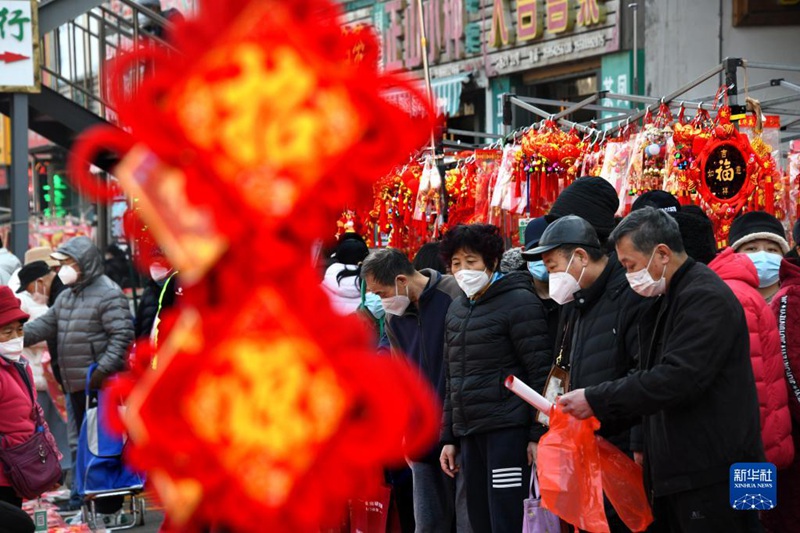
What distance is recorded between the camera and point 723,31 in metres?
17.1

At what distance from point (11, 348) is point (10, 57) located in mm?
7720

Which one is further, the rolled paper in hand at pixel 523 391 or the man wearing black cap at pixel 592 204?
the man wearing black cap at pixel 592 204

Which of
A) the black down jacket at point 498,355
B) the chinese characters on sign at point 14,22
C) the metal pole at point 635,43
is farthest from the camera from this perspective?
the metal pole at point 635,43

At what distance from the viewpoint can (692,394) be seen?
4879 mm

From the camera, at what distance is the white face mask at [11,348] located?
21.8ft

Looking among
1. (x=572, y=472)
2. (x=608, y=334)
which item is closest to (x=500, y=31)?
(x=608, y=334)

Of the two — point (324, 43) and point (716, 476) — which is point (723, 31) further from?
point (324, 43)

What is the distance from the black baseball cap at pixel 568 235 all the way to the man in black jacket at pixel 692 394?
2.31 ft

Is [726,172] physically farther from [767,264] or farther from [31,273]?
A: [31,273]

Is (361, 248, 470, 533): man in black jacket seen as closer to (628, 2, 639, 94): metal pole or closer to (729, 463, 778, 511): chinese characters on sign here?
(729, 463, 778, 511): chinese characters on sign

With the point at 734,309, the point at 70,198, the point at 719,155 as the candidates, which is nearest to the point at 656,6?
the point at 719,155

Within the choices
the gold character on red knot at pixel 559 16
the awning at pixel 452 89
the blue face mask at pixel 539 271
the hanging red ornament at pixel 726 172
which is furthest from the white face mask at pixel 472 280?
the awning at pixel 452 89

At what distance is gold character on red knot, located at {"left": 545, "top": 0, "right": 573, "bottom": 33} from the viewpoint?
19.2 meters

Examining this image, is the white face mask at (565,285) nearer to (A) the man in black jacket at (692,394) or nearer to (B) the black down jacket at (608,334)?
(B) the black down jacket at (608,334)
